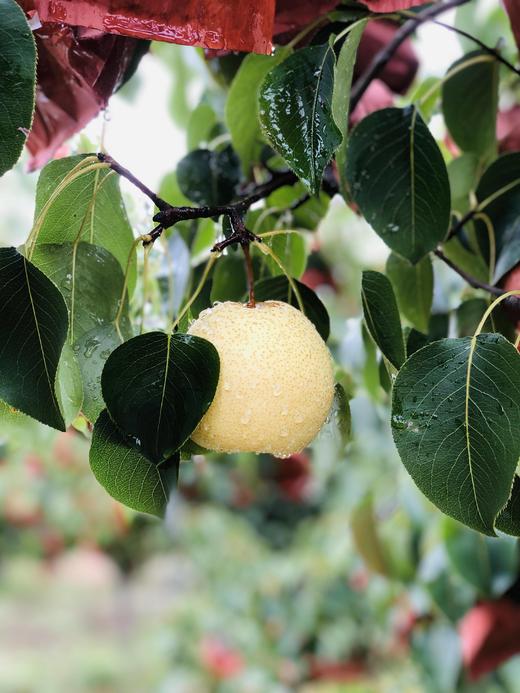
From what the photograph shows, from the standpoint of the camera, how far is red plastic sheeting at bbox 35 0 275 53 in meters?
0.40

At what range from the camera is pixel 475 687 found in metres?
1.22

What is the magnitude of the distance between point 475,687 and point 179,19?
1107 mm

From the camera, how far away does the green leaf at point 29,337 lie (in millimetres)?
371

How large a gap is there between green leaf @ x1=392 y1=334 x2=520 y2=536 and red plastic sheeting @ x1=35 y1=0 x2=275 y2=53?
0.61 feet

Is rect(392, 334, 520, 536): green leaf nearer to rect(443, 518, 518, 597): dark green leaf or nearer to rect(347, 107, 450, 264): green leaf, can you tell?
rect(347, 107, 450, 264): green leaf

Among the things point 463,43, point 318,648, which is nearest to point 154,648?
point 318,648

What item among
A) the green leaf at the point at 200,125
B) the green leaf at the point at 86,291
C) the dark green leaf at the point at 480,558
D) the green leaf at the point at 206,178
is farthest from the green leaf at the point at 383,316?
the dark green leaf at the point at 480,558

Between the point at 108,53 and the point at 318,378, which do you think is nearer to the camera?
the point at 318,378

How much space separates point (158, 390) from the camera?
38 cm

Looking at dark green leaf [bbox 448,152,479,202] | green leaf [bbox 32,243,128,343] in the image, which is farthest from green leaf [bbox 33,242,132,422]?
Result: dark green leaf [bbox 448,152,479,202]

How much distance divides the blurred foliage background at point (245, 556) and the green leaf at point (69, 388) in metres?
0.04

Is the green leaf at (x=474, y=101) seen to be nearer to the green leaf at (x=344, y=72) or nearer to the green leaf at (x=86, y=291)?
the green leaf at (x=344, y=72)

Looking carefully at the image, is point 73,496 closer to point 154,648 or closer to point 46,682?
point 154,648

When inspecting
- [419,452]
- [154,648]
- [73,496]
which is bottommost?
[154,648]
